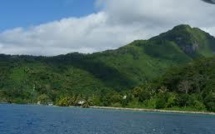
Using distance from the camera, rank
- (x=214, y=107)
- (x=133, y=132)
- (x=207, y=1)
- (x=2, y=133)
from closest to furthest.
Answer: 1. (x=207, y=1)
2. (x=2, y=133)
3. (x=133, y=132)
4. (x=214, y=107)

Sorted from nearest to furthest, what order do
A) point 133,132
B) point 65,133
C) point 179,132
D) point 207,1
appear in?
1. point 207,1
2. point 65,133
3. point 133,132
4. point 179,132

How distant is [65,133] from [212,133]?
89.8ft

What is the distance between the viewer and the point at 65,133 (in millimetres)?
69188

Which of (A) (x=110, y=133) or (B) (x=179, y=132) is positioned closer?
(A) (x=110, y=133)

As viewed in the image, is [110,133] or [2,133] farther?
[110,133]

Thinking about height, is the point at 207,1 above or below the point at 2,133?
above

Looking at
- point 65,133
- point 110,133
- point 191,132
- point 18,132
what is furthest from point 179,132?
point 18,132

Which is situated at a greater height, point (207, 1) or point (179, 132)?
point (207, 1)

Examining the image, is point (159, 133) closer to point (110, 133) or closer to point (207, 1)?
point (110, 133)

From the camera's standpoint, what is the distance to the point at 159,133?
75.8 meters

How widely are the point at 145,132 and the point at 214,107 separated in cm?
12862

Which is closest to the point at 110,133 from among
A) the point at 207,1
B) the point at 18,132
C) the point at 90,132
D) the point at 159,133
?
the point at 90,132

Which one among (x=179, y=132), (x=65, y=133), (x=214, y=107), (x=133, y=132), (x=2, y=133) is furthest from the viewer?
(x=214, y=107)

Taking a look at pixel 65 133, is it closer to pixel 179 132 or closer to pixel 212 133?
pixel 179 132
